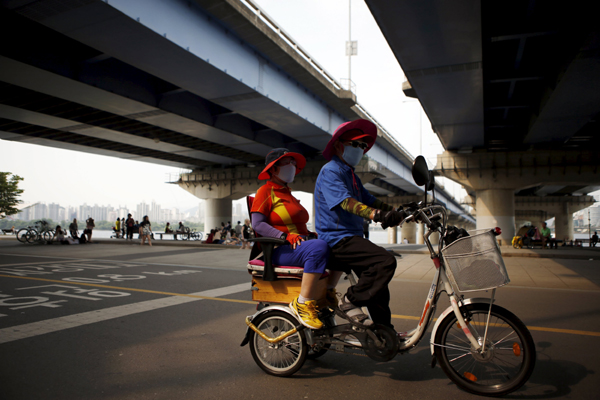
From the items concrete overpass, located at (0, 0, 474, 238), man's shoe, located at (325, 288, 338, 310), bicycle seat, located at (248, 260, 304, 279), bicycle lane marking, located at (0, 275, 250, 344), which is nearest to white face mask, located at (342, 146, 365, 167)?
bicycle seat, located at (248, 260, 304, 279)

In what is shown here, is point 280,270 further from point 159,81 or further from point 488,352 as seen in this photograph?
point 159,81

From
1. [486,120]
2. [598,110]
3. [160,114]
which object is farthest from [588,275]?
[160,114]

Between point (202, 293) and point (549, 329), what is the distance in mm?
5492

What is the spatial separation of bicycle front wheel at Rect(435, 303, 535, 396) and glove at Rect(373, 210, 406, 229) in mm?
813

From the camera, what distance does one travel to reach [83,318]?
5.39 meters

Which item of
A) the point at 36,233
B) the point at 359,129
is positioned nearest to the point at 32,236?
the point at 36,233

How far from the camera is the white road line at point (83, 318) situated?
4641 millimetres

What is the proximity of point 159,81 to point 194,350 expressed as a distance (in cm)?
1785

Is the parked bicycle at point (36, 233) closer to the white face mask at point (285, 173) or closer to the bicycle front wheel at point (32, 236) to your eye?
the bicycle front wheel at point (32, 236)

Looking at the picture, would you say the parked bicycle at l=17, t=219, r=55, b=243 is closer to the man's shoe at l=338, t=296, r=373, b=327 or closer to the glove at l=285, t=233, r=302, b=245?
the glove at l=285, t=233, r=302, b=245

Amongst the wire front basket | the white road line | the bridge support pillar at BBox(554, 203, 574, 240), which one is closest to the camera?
the wire front basket

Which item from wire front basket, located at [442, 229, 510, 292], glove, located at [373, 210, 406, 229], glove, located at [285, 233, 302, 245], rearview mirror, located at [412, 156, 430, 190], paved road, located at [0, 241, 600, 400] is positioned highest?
rearview mirror, located at [412, 156, 430, 190]

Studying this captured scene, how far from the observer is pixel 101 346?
13.8 feet

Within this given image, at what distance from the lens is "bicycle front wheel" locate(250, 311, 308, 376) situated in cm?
334
